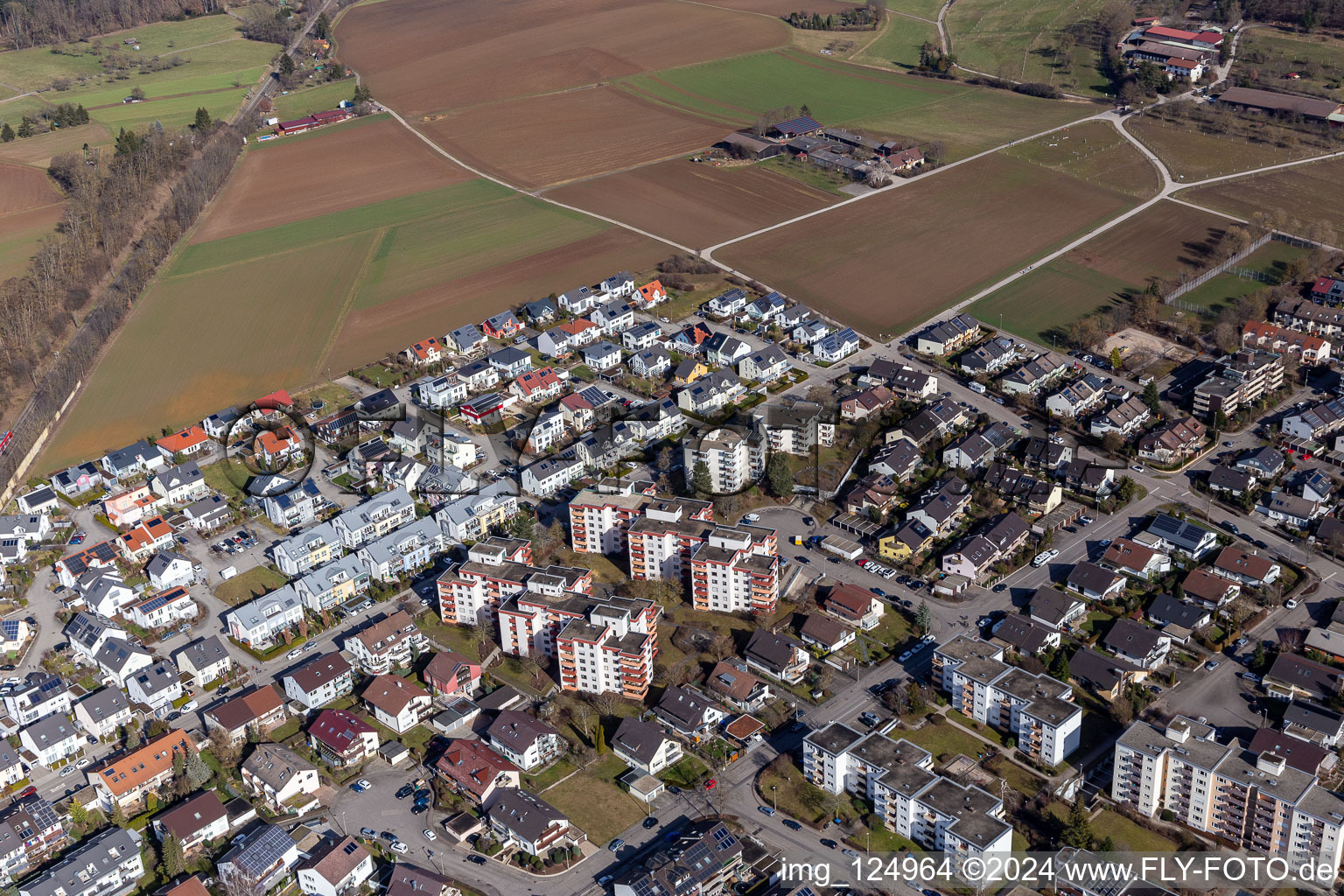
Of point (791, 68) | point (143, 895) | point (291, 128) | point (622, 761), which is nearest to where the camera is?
point (143, 895)

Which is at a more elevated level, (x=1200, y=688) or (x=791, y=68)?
(x=791, y=68)

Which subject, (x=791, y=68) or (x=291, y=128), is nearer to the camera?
(x=291, y=128)

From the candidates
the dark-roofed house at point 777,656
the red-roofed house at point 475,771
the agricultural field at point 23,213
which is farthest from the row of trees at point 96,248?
the dark-roofed house at point 777,656

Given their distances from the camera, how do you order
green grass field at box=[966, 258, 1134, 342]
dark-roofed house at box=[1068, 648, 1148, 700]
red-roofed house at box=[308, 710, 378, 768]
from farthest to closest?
green grass field at box=[966, 258, 1134, 342] < dark-roofed house at box=[1068, 648, 1148, 700] < red-roofed house at box=[308, 710, 378, 768]

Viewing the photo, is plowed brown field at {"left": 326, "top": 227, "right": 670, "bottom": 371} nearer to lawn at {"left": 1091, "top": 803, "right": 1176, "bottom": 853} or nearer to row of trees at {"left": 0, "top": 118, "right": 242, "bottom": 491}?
row of trees at {"left": 0, "top": 118, "right": 242, "bottom": 491}

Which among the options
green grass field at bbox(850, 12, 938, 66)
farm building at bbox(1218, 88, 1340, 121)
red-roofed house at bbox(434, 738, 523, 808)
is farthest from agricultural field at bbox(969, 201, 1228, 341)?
green grass field at bbox(850, 12, 938, 66)

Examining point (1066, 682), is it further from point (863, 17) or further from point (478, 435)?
point (863, 17)

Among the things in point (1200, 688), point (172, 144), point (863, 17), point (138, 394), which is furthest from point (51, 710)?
point (863, 17)

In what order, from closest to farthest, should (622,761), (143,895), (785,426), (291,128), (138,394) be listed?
1. (143,895)
2. (622,761)
3. (785,426)
4. (138,394)
5. (291,128)
